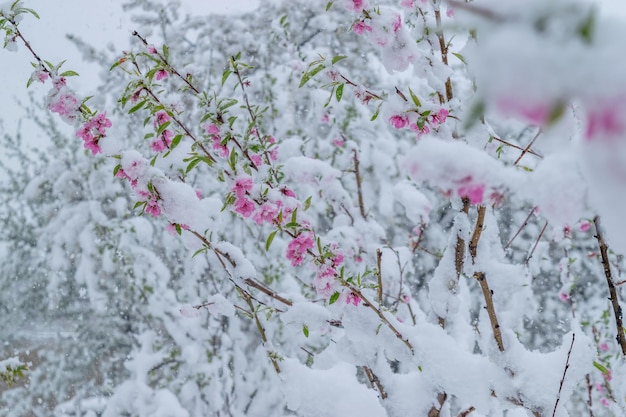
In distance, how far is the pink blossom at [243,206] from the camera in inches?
54.2

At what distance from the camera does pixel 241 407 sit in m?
3.92

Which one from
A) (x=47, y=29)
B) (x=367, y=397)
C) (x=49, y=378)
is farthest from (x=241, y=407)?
(x=47, y=29)

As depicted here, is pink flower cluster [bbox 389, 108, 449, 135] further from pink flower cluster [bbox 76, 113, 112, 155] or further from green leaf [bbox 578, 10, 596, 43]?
green leaf [bbox 578, 10, 596, 43]

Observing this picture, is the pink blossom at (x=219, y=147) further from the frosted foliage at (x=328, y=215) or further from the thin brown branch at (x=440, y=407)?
the thin brown branch at (x=440, y=407)

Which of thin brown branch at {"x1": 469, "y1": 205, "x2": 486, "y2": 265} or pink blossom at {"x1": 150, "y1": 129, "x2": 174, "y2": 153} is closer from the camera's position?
thin brown branch at {"x1": 469, "y1": 205, "x2": 486, "y2": 265}

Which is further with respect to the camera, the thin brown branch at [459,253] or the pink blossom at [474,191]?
the thin brown branch at [459,253]

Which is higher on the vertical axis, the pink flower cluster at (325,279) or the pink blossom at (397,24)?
the pink blossom at (397,24)

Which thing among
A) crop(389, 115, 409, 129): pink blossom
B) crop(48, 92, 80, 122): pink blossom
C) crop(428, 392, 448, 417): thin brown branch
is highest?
crop(389, 115, 409, 129): pink blossom

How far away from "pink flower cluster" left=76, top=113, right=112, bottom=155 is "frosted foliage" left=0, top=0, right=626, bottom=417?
0.01 meters

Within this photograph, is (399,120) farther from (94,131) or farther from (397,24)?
(94,131)

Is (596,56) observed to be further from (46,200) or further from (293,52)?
(46,200)

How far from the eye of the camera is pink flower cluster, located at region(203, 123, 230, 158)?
4.91 ft

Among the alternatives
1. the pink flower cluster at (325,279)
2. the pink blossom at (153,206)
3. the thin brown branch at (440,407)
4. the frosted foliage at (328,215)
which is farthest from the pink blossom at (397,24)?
the thin brown branch at (440,407)

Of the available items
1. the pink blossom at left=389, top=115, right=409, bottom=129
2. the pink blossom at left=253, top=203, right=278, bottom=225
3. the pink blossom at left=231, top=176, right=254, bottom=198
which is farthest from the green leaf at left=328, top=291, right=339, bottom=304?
the pink blossom at left=389, top=115, right=409, bottom=129
